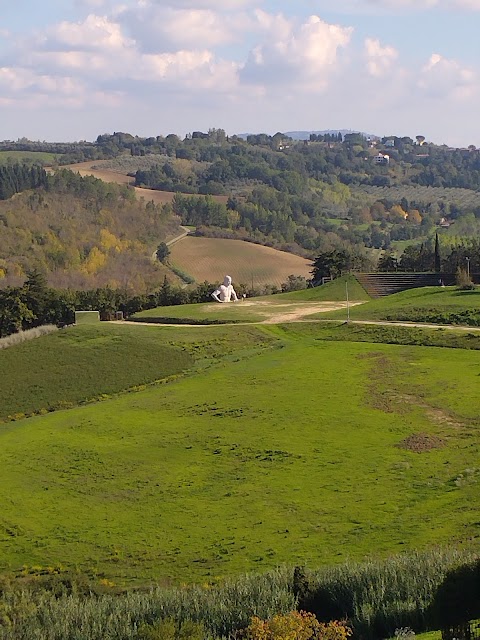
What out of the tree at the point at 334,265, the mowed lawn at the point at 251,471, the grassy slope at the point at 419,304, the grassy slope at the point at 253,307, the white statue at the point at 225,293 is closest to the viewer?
the mowed lawn at the point at 251,471

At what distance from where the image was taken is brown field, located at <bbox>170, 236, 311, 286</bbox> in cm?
11144

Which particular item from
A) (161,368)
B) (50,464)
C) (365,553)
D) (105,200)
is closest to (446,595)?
(365,553)

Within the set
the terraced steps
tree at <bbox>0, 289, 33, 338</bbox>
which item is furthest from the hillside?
the terraced steps

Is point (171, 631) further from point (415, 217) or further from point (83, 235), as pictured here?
point (415, 217)

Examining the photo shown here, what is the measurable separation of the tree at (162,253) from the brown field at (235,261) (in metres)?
0.90

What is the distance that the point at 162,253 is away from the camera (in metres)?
122

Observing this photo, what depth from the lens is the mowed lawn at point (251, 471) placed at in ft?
81.7

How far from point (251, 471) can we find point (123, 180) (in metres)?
145

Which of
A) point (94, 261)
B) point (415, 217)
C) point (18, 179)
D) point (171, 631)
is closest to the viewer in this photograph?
point (171, 631)

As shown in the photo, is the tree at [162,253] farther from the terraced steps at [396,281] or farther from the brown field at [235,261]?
the terraced steps at [396,281]

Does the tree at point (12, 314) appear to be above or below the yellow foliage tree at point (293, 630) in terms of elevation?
above

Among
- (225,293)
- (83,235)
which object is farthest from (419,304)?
(83,235)

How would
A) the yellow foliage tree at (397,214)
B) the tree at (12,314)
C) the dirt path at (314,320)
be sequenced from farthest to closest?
the yellow foliage tree at (397,214)
the tree at (12,314)
the dirt path at (314,320)

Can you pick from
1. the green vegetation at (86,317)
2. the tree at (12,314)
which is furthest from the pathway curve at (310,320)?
the tree at (12,314)
